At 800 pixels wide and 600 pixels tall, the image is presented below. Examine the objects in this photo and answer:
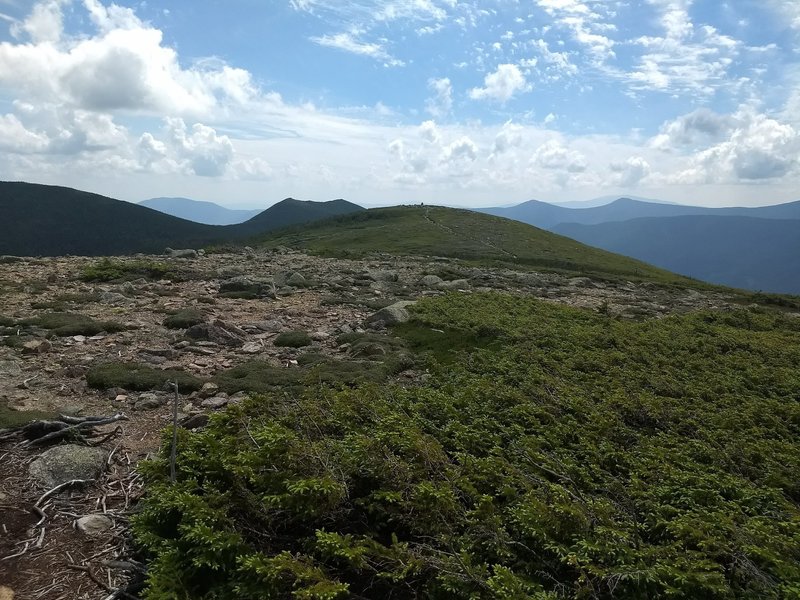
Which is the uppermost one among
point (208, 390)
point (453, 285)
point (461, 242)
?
point (461, 242)

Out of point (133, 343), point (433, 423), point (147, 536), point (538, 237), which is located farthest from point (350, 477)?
point (538, 237)

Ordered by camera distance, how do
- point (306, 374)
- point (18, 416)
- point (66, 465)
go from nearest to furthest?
1. point (66, 465)
2. point (18, 416)
3. point (306, 374)

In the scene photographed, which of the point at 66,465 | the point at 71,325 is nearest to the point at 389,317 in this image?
the point at 71,325

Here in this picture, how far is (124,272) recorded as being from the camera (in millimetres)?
33875

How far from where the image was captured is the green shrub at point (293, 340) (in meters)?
20.1

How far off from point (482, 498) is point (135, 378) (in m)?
11.6

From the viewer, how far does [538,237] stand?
110 metres

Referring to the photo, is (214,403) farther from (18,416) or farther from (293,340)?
(293,340)

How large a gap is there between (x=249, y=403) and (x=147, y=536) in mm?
3843

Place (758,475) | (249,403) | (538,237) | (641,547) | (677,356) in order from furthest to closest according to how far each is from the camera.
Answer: (538,237)
(677,356)
(249,403)
(758,475)
(641,547)

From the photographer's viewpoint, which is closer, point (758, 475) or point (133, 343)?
point (758, 475)

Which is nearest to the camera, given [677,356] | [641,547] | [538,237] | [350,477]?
[641,547]

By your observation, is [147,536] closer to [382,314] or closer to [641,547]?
[641,547]

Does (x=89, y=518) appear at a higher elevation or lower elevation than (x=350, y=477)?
lower
